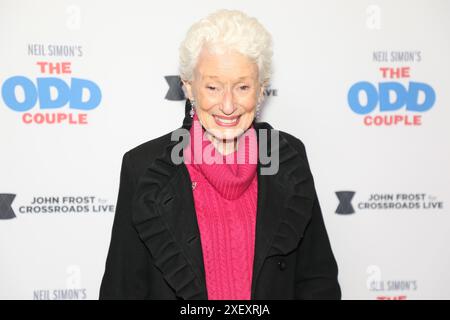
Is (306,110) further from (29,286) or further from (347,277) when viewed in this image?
(29,286)

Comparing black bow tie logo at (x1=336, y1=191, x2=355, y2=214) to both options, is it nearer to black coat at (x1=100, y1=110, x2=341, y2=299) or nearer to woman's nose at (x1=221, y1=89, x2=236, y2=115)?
black coat at (x1=100, y1=110, x2=341, y2=299)

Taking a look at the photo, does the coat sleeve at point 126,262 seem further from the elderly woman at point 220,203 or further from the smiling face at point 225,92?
the smiling face at point 225,92

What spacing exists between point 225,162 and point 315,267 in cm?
45

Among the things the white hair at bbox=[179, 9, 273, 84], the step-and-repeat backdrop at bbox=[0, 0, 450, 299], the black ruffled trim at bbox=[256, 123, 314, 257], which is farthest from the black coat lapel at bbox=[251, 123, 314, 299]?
the step-and-repeat backdrop at bbox=[0, 0, 450, 299]

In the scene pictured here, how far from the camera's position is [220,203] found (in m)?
1.54

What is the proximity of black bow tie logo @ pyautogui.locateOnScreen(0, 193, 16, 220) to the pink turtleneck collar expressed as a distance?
96 centimetres

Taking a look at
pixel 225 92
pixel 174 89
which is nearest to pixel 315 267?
pixel 225 92

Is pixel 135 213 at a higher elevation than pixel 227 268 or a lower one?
higher

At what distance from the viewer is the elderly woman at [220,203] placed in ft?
4.90

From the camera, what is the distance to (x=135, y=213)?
5.09 feet

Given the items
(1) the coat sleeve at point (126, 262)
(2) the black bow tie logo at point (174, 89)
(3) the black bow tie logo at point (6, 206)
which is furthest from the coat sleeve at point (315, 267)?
(3) the black bow tie logo at point (6, 206)

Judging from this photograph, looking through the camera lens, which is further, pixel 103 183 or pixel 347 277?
pixel 347 277

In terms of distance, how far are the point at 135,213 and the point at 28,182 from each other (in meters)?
0.82
